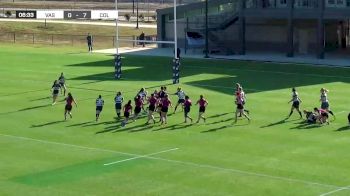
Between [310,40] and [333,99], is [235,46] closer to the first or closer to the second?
[310,40]

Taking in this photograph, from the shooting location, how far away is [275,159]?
30.3 meters

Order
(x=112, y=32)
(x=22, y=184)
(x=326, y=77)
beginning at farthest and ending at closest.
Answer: (x=112, y=32) → (x=326, y=77) → (x=22, y=184)

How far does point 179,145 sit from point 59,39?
64247 mm

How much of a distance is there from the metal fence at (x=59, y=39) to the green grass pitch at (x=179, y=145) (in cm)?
3565

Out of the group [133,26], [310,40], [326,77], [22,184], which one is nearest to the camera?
[22,184]

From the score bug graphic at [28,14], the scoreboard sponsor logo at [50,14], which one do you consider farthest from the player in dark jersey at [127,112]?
the score bug graphic at [28,14]

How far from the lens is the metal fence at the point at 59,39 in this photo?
9181 cm

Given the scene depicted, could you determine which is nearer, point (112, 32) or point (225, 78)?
point (225, 78)

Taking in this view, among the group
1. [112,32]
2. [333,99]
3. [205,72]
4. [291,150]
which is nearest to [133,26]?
[112,32]

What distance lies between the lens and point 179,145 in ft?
109

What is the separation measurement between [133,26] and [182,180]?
8452cm

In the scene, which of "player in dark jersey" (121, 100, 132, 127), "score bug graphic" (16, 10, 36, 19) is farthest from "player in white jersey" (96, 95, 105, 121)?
"score bug graphic" (16, 10, 36, 19)
